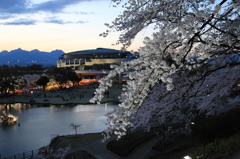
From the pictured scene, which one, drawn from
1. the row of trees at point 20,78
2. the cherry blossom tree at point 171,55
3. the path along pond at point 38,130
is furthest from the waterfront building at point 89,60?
the cherry blossom tree at point 171,55

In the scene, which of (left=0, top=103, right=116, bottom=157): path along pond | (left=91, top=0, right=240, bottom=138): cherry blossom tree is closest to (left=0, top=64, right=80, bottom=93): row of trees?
(left=0, top=103, right=116, bottom=157): path along pond

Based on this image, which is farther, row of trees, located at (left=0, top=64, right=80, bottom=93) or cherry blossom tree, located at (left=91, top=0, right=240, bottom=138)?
row of trees, located at (left=0, top=64, right=80, bottom=93)

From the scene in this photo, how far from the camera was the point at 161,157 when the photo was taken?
180 inches

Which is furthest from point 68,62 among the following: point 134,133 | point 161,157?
point 161,157

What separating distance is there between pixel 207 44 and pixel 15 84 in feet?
94.6

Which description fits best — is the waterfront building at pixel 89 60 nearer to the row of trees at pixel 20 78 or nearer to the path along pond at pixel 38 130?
the row of trees at pixel 20 78

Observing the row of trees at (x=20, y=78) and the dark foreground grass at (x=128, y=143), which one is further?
the row of trees at (x=20, y=78)

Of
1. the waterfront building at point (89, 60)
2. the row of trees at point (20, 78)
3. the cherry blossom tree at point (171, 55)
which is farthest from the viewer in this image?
the waterfront building at point (89, 60)

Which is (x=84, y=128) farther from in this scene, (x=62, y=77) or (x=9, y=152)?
(x=62, y=77)

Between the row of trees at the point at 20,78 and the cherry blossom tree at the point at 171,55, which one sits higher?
the cherry blossom tree at the point at 171,55

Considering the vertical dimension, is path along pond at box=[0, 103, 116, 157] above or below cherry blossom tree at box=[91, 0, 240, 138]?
below

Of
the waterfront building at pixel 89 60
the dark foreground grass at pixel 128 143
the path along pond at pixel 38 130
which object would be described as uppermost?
the waterfront building at pixel 89 60

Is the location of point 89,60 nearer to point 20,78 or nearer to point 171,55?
point 20,78

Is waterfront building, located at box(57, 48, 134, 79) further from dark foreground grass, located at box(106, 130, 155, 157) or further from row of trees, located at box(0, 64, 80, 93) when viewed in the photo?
dark foreground grass, located at box(106, 130, 155, 157)
